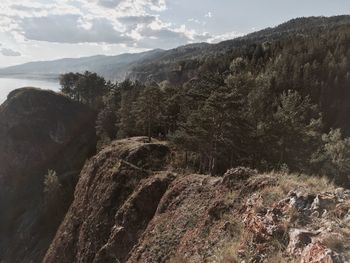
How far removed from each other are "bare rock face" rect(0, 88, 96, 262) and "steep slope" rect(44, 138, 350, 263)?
107ft

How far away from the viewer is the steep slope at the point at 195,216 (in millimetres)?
10664

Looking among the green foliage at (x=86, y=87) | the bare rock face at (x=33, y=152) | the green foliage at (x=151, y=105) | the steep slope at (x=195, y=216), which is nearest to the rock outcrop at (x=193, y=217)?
the steep slope at (x=195, y=216)

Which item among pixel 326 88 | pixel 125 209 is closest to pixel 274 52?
pixel 326 88

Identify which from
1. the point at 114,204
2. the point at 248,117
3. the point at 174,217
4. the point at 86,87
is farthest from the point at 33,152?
the point at 174,217

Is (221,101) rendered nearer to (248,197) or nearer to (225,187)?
(225,187)

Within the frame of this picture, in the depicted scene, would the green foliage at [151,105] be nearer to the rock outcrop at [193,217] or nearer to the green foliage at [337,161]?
the rock outcrop at [193,217]

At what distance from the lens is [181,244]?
57.4 ft

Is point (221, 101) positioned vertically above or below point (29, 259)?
above

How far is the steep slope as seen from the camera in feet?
35.0

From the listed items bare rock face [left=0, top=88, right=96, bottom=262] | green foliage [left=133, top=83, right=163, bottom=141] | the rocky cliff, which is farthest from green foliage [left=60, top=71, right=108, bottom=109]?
green foliage [left=133, top=83, right=163, bottom=141]

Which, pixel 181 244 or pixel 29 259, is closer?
pixel 181 244

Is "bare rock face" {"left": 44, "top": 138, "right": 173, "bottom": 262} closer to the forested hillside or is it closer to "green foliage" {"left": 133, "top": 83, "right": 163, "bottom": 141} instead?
the forested hillside

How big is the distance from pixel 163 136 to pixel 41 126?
50.0 m

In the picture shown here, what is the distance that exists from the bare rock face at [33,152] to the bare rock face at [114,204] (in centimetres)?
3011
